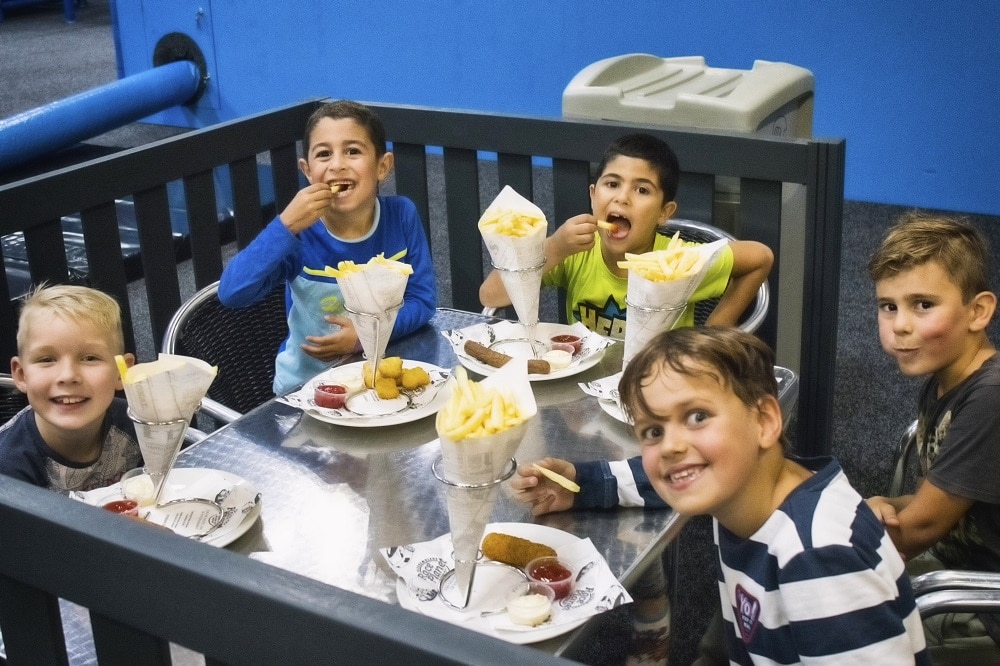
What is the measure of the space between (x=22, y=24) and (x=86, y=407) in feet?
36.0

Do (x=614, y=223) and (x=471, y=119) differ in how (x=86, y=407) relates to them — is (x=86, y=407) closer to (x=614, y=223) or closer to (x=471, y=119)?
(x=614, y=223)

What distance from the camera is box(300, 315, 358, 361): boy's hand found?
2.10m

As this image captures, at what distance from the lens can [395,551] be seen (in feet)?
4.54

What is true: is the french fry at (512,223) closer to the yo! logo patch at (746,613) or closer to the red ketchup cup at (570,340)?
the red ketchup cup at (570,340)

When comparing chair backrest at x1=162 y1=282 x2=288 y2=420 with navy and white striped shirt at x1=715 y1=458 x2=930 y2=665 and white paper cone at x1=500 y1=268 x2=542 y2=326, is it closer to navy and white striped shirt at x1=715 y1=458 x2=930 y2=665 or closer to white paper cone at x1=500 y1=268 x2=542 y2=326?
Result: white paper cone at x1=500 y1=268 x2=542 y2=326

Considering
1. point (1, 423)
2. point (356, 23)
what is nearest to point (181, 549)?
point (1, 423)

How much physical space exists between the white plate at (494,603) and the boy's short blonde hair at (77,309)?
2.33 feet

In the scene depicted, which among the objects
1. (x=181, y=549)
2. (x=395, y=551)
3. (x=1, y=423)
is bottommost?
(x=1, y=423)

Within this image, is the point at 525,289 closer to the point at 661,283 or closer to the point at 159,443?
the point at 661,283

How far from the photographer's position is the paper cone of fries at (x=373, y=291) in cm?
170

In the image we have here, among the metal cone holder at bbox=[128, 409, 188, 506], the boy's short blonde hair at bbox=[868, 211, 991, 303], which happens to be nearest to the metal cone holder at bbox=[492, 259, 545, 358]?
the boy's short blonde hair at bbox=[868, 211, 991, 303]

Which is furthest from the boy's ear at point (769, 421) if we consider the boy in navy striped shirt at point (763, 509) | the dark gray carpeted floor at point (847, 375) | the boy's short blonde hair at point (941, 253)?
the dark gray carpeted floor at point (847, 375)

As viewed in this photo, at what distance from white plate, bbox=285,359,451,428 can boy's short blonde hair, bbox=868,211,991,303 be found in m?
0.72

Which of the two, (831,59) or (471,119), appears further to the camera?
(831,59)
